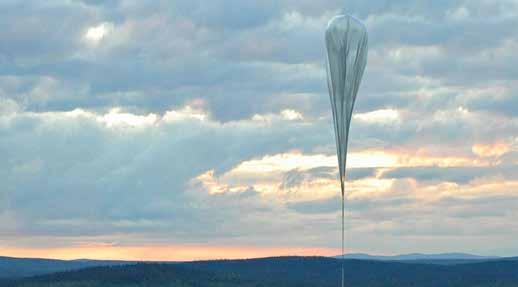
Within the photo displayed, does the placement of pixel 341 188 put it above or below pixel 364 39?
below

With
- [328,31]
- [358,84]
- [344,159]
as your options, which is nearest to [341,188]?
[344,159]

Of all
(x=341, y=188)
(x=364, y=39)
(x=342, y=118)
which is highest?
(x=364, y=39)

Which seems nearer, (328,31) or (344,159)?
(344,159)

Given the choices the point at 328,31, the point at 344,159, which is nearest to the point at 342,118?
the point at 344,159

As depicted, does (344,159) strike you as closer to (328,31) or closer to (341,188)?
(341,188)

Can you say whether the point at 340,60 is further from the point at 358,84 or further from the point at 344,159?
the point at 344,159

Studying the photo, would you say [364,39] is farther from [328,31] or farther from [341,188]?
[341,188]

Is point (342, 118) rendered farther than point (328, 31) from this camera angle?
No

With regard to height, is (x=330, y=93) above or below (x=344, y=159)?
above

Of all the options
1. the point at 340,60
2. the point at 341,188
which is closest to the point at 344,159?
the point at 341,188
